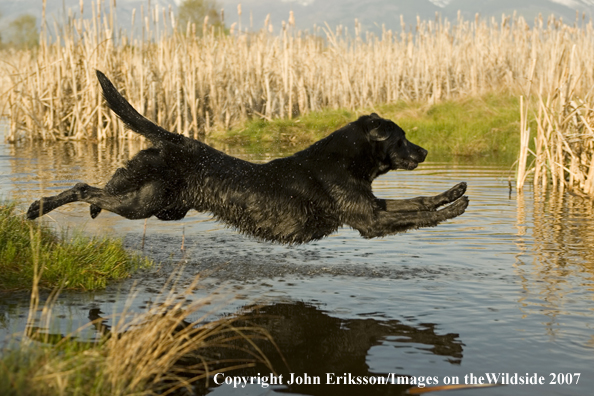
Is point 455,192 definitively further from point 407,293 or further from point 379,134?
point 407,293

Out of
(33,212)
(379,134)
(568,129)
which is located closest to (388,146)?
(379,134)

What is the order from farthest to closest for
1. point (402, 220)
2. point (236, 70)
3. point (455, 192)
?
point (236, 70) → point (455, 192) → point (402, 220)

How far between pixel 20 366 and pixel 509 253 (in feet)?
15.7

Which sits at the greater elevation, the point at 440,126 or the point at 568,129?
the point at 440,126

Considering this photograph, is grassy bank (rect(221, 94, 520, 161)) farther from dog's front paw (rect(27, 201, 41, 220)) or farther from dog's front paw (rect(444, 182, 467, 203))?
dog's front paw (rect(27, 201, 41, 220))

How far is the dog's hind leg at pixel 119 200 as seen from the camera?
568 centimetres

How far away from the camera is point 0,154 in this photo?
559 inches

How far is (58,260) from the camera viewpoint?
5.07m

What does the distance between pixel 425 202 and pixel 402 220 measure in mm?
392

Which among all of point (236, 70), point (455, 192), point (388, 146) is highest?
point (236, 70)

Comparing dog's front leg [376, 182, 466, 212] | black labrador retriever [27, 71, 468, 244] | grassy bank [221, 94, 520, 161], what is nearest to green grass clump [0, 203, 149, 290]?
black labrador retriever [27, 71, 468, 244]

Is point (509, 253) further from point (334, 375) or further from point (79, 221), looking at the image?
point (79, 221)

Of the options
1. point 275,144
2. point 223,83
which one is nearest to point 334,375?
point 275,144

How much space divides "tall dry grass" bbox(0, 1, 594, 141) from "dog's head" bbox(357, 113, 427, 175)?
10.7m
